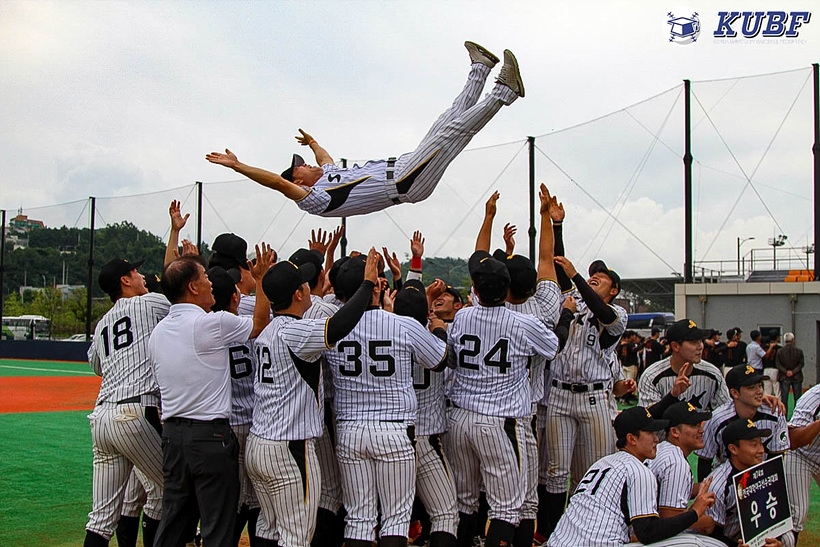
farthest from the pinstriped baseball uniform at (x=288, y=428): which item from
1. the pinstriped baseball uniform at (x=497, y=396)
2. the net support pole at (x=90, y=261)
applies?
the net support pole at (x=90, y=261)

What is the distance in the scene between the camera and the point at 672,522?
4223 mm

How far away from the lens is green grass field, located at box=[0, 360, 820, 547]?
20.3 ft

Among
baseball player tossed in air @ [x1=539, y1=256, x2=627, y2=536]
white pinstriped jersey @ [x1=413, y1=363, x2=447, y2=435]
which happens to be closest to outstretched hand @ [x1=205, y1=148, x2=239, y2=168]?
white pinstriped jersey @ [x1=413, y1=363, x2=447, y2=435]

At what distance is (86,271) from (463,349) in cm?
2928

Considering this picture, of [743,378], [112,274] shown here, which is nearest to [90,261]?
[112,274]

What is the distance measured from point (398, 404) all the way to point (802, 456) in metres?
2.94

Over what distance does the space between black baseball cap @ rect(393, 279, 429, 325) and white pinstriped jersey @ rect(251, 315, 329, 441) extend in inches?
29.1

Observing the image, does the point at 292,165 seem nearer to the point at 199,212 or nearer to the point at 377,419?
the point at 377,419

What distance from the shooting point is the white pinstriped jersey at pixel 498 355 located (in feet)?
16.3

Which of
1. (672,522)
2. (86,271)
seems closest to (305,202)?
(672,522)

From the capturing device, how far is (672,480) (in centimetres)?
445

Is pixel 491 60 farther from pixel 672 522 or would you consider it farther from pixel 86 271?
pixel 86 271

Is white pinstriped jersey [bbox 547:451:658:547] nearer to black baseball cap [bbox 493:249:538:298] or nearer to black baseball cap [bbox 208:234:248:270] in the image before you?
black baseball cap [bbox 493:249:538:298]

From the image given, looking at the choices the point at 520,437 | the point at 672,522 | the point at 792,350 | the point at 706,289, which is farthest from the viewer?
the point at 706,289
